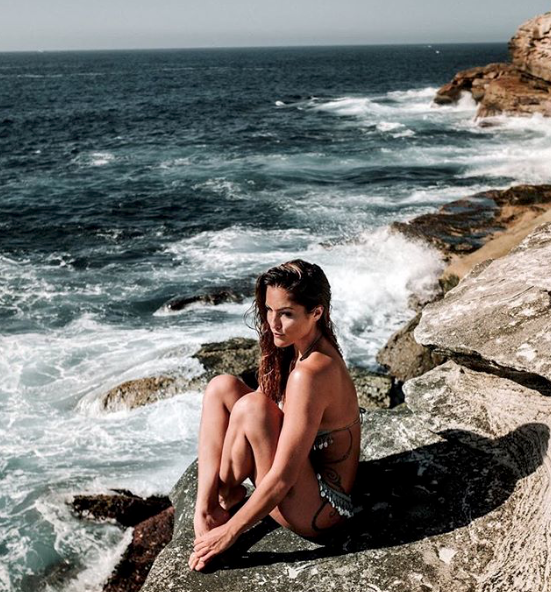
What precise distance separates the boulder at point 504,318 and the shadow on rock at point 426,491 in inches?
21.7

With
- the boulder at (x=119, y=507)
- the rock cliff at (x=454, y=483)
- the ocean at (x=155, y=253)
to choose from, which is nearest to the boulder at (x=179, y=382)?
the ocean at (x=155, y=253)

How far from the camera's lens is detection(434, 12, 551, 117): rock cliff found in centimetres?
4094

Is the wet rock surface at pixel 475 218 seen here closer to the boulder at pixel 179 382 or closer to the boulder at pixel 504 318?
the boulder at pixel 179 382

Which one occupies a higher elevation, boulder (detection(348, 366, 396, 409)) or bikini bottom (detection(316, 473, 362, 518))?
bikini bottom (detection(316, 473, 362, 518))

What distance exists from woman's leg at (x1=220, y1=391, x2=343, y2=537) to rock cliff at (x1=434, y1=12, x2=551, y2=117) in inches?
1623

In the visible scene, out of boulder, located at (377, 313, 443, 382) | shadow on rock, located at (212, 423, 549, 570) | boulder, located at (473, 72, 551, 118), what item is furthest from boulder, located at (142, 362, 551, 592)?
boulder, located at (473, 72, 551, 118)

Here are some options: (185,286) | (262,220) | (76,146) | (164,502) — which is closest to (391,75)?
(76,146)

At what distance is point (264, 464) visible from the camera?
155 inches

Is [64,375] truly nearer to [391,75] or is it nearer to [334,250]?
[334,250]

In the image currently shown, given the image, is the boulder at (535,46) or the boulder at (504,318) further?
the boulder at (535,46)

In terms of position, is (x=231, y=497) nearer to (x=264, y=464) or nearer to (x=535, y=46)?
(x=264, y=464)

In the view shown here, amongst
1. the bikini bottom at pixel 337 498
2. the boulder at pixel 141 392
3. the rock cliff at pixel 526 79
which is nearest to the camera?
the bikini bottom at pixel 337 498

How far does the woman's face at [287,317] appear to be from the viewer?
3.95 metres

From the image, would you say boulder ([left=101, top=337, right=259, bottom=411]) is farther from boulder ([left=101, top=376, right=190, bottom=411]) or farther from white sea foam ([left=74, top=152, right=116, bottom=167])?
white sea foam ([left=74, top=152, right=116, bottom=167])
